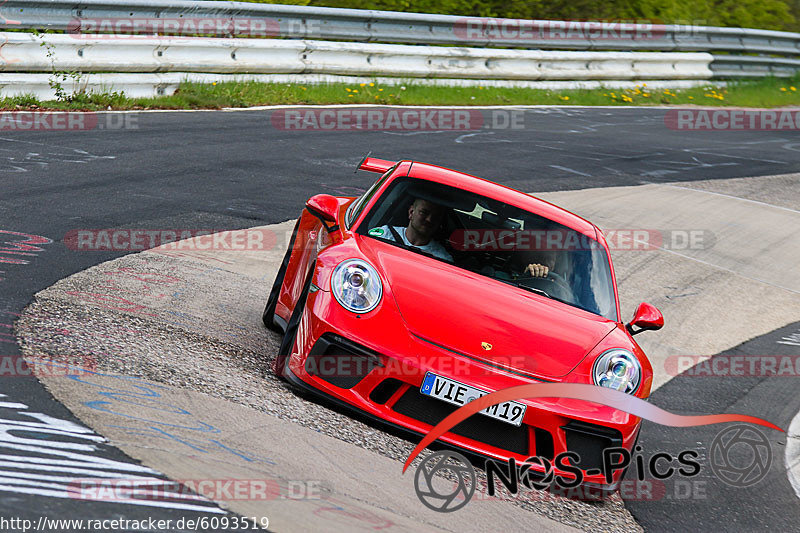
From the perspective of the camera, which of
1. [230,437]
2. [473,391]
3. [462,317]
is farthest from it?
[462,317]

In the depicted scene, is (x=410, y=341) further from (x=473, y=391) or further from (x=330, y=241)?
(x=330, y=241)

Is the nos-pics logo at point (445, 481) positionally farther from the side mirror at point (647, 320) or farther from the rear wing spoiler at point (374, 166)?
→ the rear wing spoiler at point (374, 166)

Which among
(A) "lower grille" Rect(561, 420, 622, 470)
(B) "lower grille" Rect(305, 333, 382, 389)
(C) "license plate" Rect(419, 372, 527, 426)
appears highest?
(B) "lower grille" Rect(305, 333, 382, 389)

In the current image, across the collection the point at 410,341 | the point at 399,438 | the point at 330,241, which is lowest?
the point at 399,438

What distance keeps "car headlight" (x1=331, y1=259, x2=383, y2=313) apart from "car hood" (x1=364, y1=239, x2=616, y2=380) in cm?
9

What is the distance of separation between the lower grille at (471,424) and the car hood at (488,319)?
0.29m

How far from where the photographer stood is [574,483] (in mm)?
4801

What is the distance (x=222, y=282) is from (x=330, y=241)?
6.88 ft

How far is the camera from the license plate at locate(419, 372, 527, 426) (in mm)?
4676

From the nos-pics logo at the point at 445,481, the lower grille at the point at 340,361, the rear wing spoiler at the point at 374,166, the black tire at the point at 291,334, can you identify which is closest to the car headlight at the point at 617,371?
the nos-pics logo at the point at 445,481

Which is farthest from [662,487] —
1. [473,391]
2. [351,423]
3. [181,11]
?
[181,11]

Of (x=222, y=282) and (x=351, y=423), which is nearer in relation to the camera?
(x=351, y=423)

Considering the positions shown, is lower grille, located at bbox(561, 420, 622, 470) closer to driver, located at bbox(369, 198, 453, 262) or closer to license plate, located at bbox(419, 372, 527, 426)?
license plate, located at bbox(419, 372, 527, 426)

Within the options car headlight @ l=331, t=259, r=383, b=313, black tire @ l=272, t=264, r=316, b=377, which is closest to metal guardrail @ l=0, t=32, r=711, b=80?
black tire @ l=272, t=264, r=316, b=377
